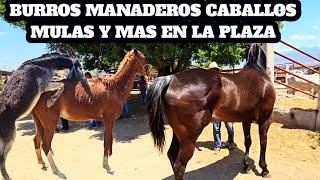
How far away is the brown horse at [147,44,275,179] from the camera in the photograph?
4.29 meters

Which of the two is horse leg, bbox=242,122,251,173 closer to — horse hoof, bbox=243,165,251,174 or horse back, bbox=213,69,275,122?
horse hoof, bbox=243,165,251,174

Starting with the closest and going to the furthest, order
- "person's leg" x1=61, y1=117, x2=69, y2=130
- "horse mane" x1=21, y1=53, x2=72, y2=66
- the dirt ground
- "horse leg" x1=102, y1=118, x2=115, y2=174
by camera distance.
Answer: "horse mane" x1=21, y1=53, x2=72, y2=66
"horse leg" x1=102, y1=118, x2=115, y2=174
the dirt ground
"person's leg" x1=61, y1=117, x2=69, y2=130

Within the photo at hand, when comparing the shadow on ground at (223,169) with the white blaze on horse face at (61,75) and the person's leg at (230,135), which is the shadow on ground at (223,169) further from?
the white blaze on horse face at (61,75)

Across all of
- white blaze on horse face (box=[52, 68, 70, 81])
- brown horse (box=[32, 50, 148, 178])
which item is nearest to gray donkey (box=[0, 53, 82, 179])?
white blaze on horse face (box=[52, 68, 70, 81])

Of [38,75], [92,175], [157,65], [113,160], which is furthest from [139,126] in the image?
[38,75]

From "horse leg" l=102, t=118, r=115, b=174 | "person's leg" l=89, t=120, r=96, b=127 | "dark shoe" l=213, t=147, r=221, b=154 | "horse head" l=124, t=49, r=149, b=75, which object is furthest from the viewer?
"person's leg" l=89, t=120, r=96, b=127

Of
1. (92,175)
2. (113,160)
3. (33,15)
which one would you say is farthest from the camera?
(33,15)

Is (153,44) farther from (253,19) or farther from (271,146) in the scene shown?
(271,146)

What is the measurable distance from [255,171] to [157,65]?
5439mm

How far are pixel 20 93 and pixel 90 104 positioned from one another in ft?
4.24

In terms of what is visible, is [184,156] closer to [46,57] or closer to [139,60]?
[139,60]

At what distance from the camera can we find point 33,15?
692cm

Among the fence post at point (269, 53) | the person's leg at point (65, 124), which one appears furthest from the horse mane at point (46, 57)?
the fence post at point (269, 53)

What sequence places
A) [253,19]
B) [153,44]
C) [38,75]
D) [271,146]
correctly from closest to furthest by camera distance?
[38,75] → [271,146] → [253,19] → [153,44]
